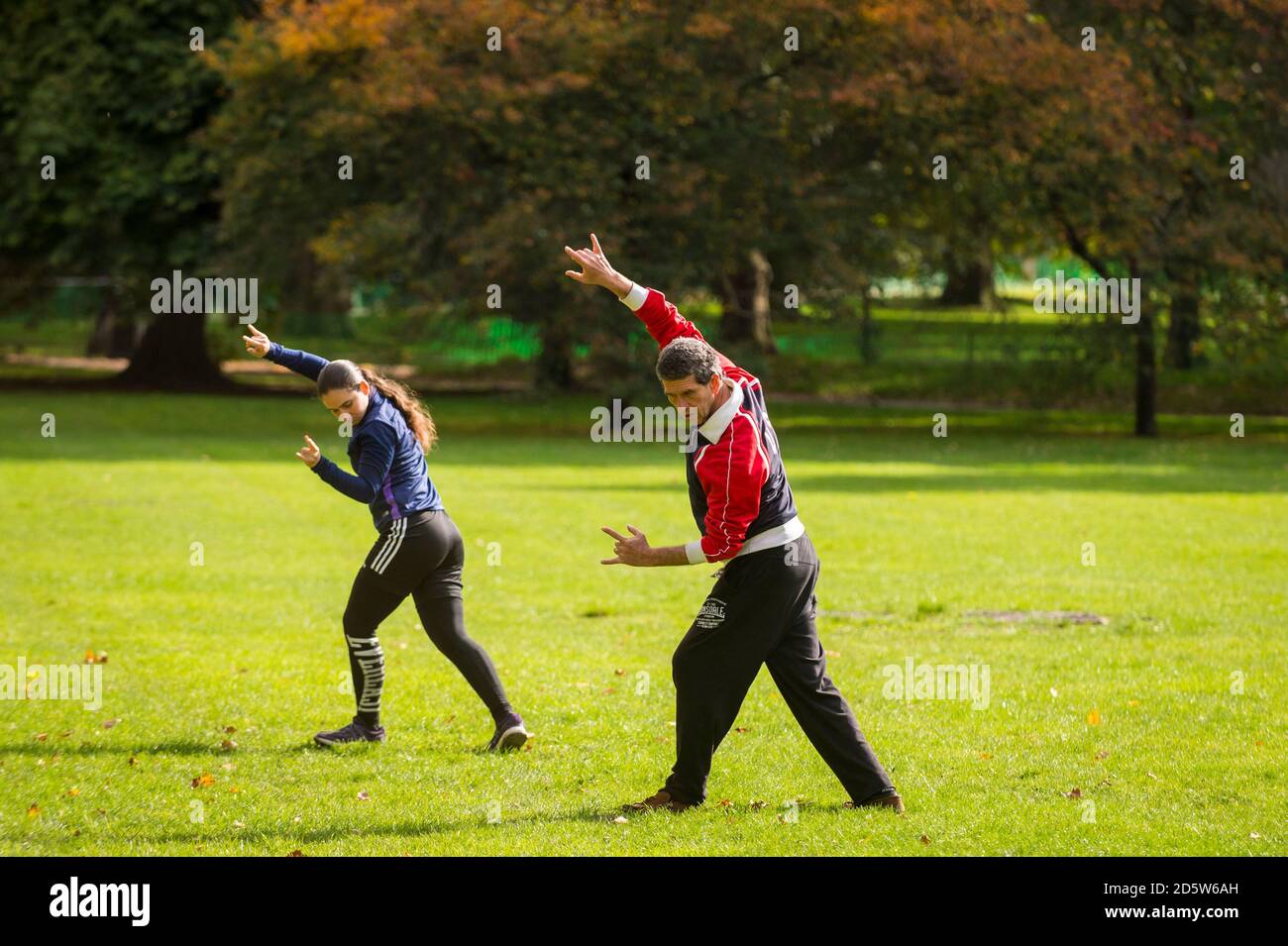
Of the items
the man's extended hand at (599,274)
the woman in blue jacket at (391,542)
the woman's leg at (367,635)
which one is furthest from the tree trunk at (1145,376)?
the man's extended hand at (599,274)

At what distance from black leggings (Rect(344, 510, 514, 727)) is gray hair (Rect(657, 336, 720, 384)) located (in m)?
2.00

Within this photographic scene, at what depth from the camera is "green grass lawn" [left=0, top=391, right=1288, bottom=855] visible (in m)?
6.75

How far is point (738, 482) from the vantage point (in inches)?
251

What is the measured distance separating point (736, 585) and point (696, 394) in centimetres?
82

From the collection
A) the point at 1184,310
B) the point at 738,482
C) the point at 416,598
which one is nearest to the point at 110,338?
the point at 1184,310

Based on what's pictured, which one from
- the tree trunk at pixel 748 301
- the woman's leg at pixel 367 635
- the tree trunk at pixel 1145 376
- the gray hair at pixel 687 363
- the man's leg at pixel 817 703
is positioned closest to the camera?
the gray hair at pixel 687 363

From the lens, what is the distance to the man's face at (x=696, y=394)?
633 centimetres

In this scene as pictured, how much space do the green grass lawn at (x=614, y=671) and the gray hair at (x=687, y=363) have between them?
1.83 metres

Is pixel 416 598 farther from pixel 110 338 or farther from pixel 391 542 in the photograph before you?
pixel 110 338

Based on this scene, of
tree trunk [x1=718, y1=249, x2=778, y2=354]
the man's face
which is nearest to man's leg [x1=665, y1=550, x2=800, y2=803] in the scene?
the man's face

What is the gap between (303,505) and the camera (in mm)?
19141

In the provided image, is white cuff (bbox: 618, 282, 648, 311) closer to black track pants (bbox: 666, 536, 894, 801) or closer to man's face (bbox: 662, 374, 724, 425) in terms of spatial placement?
man's face (bbox: 662, 374, 724, 425)

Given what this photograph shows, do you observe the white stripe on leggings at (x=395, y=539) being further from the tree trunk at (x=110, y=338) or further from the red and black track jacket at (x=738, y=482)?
the tree trunk at (x=110, y=338)
